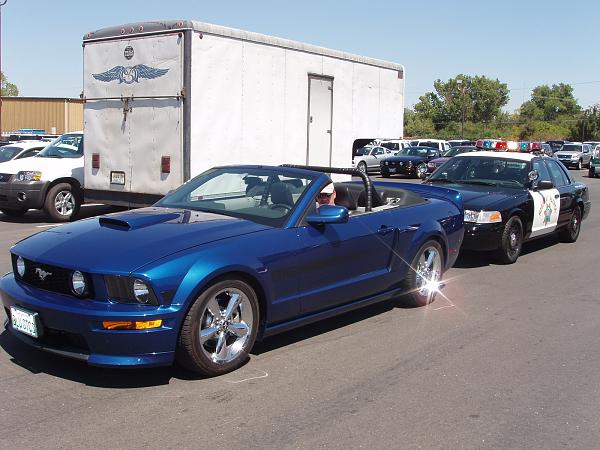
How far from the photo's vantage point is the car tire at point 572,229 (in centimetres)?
1156

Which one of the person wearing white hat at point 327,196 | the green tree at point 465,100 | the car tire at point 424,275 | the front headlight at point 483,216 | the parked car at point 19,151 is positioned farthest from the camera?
the green tree at point 465,100

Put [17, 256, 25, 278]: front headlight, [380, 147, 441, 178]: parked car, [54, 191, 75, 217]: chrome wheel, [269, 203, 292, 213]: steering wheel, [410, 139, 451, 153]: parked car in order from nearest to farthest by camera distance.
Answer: [17, 256, 25, 278]: front headlight
[269, 203, 292, 213]: steering wheel
[54, 191, 75, 217]: chrome wheel
[380, 147, 441, 178]: parked car
[410, 139, 451, 153]: parked car

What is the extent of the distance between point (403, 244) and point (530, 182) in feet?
14.7

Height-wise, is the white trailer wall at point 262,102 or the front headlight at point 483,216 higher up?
the white trailer wall at point 262,102

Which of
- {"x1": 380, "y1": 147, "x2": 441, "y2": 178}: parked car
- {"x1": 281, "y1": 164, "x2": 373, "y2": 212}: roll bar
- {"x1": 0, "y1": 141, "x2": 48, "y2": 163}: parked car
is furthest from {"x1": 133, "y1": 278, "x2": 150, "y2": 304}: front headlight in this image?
{"x1": 380, "y1": 147, "x2": 441, "y2": 178}: parked car

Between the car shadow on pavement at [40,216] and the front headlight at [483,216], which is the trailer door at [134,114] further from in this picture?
the front headlight at [483,216]

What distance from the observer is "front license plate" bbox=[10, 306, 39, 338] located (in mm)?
4387

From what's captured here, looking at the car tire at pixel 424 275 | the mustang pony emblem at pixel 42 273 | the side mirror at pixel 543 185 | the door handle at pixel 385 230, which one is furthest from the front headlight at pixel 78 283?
the side mirror at pixel 543 185

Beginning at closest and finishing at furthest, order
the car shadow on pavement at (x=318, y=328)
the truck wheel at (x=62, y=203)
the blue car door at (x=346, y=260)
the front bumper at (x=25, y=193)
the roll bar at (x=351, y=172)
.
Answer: the blue car door at (x=346, y=260)
the car shadow on pavement at (x=318, y=328)
the roll bar at (x=351, y=172)
the front bumper at (x=25, y=193)
the truck wheel at (x=62, y=203)

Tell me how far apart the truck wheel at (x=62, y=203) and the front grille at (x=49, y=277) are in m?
8.67

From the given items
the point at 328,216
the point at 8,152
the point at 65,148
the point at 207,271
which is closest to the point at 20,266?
the point at 207,271

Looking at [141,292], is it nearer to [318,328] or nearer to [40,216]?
[318,328]

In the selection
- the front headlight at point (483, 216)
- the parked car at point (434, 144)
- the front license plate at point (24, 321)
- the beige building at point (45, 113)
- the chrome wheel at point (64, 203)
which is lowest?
the front license plate at point (24, 321)

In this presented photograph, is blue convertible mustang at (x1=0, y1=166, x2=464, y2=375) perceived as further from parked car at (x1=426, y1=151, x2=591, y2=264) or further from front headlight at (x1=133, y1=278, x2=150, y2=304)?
parked car at (x1=426, y1=151, x2=591, y2=264)
